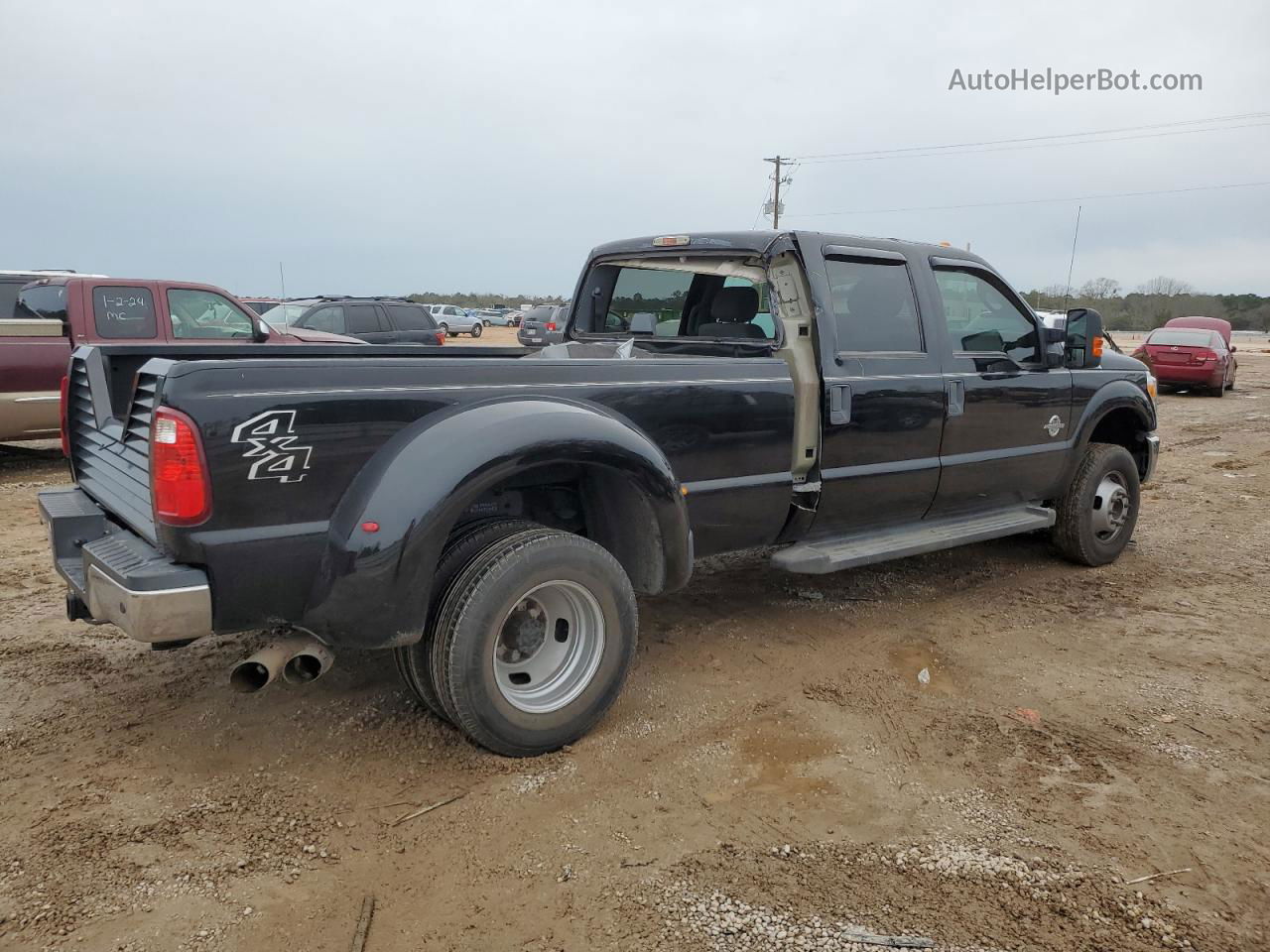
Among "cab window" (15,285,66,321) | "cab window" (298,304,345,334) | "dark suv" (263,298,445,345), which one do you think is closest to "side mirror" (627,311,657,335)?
"cab window" (15,285,66,321)

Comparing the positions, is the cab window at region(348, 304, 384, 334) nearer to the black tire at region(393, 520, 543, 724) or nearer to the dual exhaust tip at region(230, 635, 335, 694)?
the black tire at region(393, 520, 543, 724)

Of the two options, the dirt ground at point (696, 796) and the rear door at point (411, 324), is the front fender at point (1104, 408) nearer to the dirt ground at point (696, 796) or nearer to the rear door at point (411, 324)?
the dirt ground at point (696, 796)

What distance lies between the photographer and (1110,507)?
5754 millimetres

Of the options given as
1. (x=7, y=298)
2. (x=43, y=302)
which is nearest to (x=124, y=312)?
(x=43, y=302)

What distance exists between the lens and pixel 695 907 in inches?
96.6

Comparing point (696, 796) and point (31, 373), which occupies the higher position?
point (31, 373)

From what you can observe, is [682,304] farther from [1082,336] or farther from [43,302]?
[43,302]

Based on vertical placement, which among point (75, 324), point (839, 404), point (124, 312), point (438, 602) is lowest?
point (438, 602)

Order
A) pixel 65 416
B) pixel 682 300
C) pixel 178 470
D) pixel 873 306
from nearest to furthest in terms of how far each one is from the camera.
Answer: pixel 178 470, pixel 65 416, pixel 873 306, pixel 682 300

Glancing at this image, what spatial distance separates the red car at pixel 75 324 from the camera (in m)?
8.09

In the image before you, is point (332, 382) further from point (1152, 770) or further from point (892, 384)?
point (1152, 770)

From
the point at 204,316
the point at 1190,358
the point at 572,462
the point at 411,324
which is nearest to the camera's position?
the point at 572,462

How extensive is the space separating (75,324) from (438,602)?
719cm

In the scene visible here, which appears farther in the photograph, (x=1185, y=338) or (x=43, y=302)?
(x=1185, y=338)
